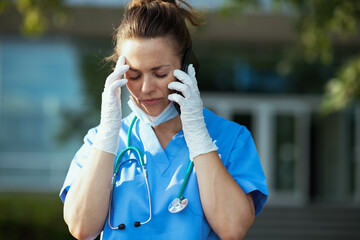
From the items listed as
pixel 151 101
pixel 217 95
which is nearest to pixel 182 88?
pixel 151 101

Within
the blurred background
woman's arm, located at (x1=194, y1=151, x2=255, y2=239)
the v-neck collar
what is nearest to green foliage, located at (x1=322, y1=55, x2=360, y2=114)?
the v-neck collar

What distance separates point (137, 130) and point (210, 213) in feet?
1.56

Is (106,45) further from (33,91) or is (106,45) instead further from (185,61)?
(185,61)

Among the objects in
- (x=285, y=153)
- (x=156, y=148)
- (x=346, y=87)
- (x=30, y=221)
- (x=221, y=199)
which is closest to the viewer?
(x=221, y=199)

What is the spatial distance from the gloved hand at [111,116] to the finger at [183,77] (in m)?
0.18

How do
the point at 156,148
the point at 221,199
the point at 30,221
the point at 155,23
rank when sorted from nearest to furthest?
the point at 221,199 < the point at 155,23 < the point at 156,148 < the point at 30,221

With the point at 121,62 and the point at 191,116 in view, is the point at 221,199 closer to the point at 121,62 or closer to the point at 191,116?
the point at 191,116

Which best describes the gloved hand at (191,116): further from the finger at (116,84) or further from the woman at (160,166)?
the finger at (116,84)

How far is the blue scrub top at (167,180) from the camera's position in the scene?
5.52ft

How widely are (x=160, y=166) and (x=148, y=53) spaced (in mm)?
412

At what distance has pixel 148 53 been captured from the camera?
1.69 m

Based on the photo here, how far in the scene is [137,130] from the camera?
1.92 meters

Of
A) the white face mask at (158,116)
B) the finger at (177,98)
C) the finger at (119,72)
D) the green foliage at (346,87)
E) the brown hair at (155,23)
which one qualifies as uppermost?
the brown hair at (155,23)

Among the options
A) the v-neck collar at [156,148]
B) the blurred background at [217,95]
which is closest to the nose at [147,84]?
the v-neck collar at [156,148]
